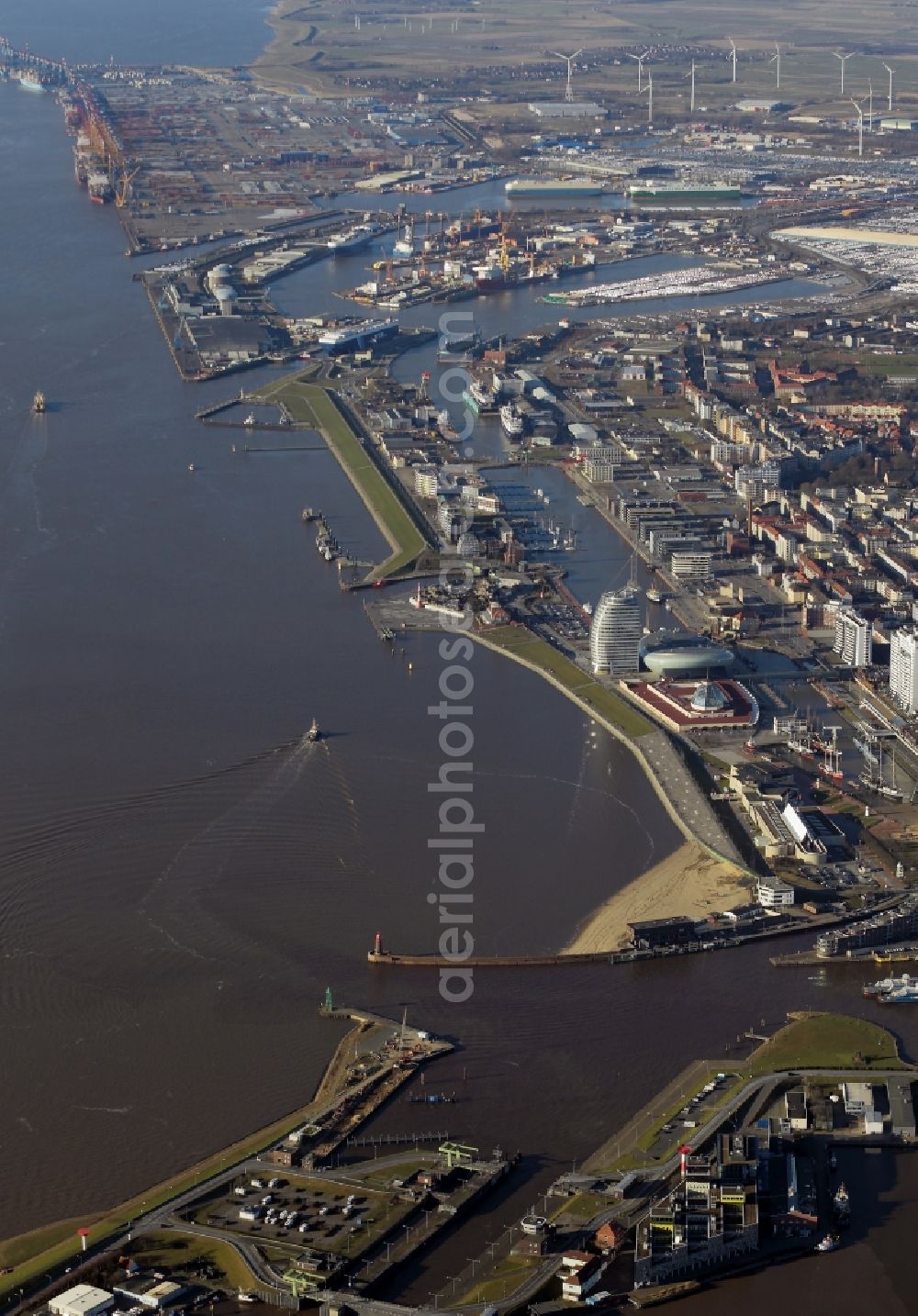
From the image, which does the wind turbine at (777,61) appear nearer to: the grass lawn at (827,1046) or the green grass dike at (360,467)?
the green grass dike at (360,467)

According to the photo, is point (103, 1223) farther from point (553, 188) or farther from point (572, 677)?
point (553, 188)

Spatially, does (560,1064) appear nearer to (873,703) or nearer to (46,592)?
(873,703)

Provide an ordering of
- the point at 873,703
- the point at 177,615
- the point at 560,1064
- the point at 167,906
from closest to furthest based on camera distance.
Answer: the point at 560,1064 < the point at 167,906 < the point at 873,703 < the point at 177,615

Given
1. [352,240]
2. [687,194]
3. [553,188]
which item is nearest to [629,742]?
[352,240]

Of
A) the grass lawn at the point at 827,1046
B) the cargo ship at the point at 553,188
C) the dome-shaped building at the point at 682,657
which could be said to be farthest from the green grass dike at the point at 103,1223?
the cargo ship at the point at 553,188

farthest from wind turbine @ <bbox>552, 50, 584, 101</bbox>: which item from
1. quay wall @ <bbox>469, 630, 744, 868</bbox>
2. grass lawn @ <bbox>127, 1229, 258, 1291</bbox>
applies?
grass lawn @ <bbox>127, 1229, 258, 1291</bbox>

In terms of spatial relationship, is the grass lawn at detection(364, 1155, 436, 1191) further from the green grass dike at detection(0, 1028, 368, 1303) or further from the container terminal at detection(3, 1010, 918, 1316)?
the green grass dike at detection(0, 1028, 368, 1303)

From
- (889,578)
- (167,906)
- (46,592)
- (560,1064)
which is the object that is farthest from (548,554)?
(560,1064)
